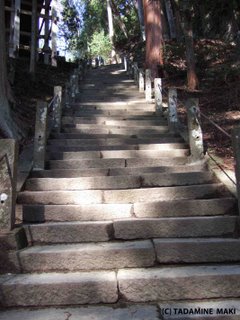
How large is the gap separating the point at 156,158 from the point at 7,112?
2551 mm

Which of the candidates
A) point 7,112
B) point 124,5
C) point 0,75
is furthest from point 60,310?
point 124,5

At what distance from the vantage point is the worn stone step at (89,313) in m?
3.30

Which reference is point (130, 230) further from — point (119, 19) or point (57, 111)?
point (119, 19)

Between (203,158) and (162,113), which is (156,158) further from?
(162,113)

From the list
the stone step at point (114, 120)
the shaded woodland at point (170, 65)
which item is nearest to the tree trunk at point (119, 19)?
the shaded woodland at point (170, 65)

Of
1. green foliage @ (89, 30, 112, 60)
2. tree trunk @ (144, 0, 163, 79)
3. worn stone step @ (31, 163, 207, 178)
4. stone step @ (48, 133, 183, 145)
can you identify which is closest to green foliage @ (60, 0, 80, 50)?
green foliage @ (89, 30, 112, 60)

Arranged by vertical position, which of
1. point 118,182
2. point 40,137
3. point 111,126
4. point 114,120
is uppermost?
point 114,120

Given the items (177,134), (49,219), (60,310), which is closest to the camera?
(60,310)

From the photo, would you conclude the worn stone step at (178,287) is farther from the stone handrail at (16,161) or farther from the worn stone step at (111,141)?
the worn stone step at (111,141)

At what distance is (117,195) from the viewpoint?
5156 millimetres

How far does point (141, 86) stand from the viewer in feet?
43.2

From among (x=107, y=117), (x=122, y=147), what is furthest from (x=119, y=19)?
(x=122, y=147)

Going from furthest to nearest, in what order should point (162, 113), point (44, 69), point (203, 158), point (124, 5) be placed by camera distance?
1. point (124, 5)
2. point (44, 69)
3. point (162, 113)
4. point (203, 158)

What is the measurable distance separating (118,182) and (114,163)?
786 mm
